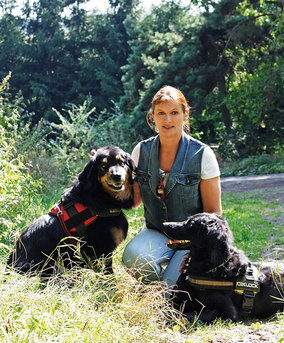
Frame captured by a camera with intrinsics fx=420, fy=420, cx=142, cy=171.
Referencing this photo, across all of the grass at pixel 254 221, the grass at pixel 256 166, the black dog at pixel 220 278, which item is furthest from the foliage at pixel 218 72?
the black dog at pixel 220 278

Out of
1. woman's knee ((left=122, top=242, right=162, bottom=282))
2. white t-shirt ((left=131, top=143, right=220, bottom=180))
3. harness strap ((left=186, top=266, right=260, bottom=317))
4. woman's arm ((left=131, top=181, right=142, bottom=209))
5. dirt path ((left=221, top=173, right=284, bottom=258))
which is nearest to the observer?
harness strap ((left=186, top=266, right=260, bottom=317))

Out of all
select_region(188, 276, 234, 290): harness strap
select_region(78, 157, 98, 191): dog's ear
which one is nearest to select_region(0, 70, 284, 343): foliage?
select_region(188, 276, 234, 290): harness strap

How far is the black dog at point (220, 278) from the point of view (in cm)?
296

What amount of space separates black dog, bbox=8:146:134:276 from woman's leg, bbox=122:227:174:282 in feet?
0.53

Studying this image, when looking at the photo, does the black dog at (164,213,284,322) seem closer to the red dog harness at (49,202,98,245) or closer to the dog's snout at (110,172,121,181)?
the dog's snout at (110,172,121,181)

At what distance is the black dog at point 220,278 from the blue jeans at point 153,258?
38cm

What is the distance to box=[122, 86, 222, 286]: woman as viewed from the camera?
11.7 ft

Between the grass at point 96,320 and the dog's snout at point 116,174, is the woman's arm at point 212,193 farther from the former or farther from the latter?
the grass at point 96,320

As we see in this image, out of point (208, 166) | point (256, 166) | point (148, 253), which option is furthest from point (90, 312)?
point (256, 166)

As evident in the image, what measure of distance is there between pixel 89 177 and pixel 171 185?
721 mm

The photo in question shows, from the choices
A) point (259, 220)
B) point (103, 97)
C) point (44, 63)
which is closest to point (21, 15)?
point (44, 63)

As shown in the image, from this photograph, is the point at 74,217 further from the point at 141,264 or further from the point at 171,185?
the point at 171,185

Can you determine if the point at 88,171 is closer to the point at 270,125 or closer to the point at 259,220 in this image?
the point at 259,220

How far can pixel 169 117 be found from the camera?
3.60 m
